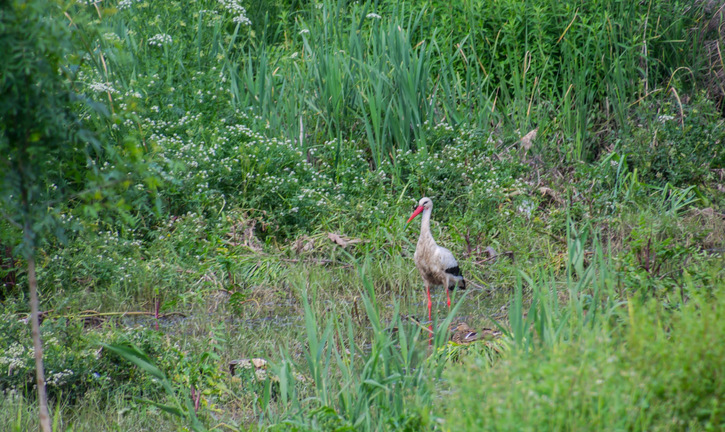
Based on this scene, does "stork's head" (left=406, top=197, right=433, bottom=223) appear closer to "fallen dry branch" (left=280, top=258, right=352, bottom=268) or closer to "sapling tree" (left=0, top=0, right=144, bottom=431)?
"fallen dry branch" (left=280, top=258, right=352, bottom=268)

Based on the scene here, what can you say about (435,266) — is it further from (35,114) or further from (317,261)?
(35,114)

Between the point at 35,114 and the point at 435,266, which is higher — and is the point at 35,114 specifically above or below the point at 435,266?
above

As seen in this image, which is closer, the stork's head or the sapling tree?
the sapling tree

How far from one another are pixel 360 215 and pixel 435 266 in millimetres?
1271

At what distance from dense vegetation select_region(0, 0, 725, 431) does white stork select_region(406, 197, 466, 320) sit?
19 cm

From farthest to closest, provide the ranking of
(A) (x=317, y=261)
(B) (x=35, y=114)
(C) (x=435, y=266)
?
(A) (x=317, y=261) → (C) (x=435, y=266) → (B) (x=35, y=114)

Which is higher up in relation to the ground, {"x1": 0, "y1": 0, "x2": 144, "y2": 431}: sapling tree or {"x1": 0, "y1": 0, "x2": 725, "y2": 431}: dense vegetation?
{"x1": 0, "y1": 0, "x2": 144, "y2": 431}: sapling tree

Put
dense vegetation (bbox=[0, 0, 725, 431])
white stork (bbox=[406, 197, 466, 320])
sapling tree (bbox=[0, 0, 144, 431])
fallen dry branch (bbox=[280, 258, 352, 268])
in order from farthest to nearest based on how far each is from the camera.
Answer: fallen dry branch (bbox=[280, 258, 352, 268]) < white stork (bbox=[406, 197, 466, 320]) < dense vegetation (bbox=[0, 0, 725, 431]) < sapling tree (bbox=[0, 0, 144, 431])

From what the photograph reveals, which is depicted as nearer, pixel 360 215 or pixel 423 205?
pixel 423 205

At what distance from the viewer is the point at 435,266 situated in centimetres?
532

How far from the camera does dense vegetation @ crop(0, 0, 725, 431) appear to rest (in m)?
2.32

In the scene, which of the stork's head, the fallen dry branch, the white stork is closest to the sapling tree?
the white stork

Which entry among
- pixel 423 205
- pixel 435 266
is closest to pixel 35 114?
pixel 435 266

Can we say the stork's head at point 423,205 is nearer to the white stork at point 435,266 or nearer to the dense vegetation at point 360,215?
the white stork at point 435,266
